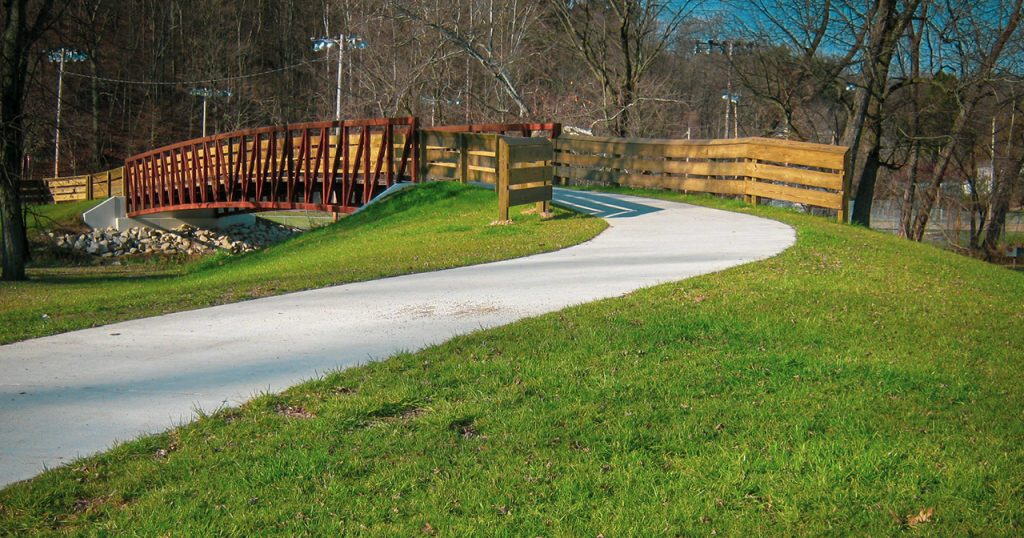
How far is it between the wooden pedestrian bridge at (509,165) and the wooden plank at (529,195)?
0.02 metres

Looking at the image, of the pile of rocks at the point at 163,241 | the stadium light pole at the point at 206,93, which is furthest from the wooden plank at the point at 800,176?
the stadium light pole at the point at 206,93

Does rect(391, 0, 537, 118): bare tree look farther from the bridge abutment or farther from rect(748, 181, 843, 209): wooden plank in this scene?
rect(748, 181, 843, 209): wooden plank

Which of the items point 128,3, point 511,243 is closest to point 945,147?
point 511,243

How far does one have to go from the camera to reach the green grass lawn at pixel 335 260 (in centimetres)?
1072

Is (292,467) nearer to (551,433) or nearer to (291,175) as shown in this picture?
(551,433)

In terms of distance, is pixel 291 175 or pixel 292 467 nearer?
pixel 292 467

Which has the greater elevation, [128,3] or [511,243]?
[128,3]

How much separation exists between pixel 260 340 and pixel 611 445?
13.2ft

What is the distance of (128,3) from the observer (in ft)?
192

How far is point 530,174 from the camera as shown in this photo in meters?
16.5

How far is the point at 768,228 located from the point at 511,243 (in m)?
4.47

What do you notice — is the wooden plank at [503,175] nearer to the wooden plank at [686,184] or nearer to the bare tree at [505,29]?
the wooden plank at [686,184]

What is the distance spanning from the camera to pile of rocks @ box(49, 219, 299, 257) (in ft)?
114

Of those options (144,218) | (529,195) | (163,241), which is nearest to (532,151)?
(529,195)
